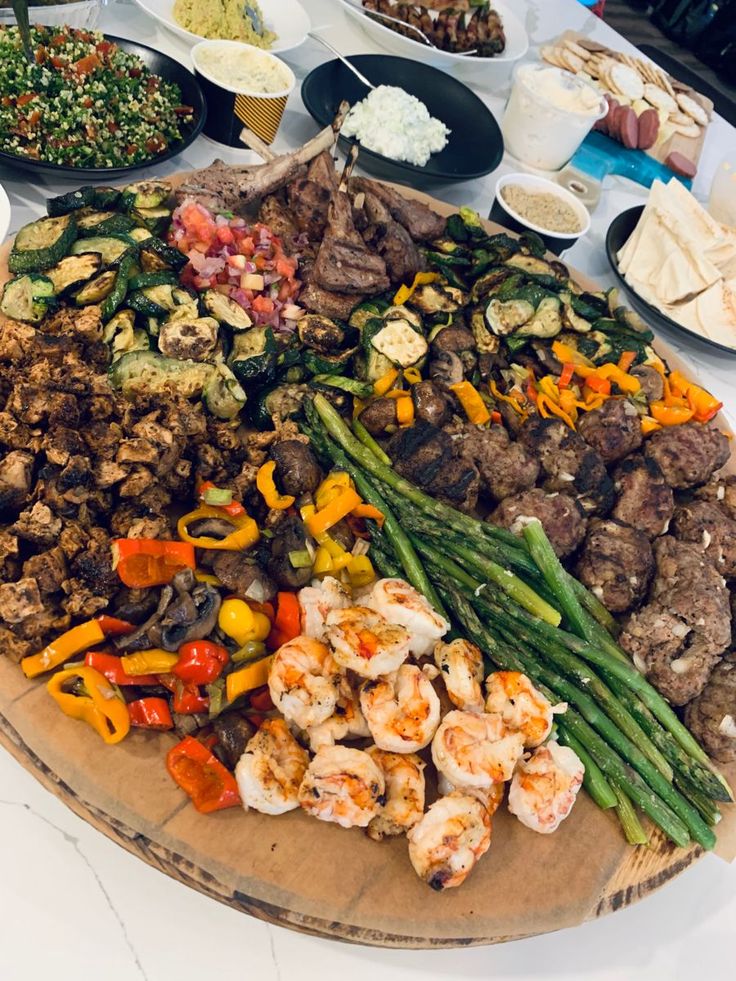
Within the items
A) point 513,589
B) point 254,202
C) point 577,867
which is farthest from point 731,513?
point 254,202

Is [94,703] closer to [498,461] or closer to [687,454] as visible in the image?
[498,461]

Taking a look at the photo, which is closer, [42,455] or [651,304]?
[42,455]

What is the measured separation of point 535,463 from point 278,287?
55.7 inches

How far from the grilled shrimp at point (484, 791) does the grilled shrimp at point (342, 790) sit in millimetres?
251

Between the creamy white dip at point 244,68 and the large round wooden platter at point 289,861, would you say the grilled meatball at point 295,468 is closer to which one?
the large round wooden platter at point 289,861

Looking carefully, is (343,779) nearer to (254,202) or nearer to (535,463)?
(535,463)

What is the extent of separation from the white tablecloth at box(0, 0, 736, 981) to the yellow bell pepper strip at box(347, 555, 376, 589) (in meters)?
1.04

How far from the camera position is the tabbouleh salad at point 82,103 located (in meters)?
3.67

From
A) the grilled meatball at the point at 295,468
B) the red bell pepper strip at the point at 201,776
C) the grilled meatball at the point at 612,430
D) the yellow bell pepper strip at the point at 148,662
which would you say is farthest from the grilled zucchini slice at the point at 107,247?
the grilled meatball at the point at 612,430

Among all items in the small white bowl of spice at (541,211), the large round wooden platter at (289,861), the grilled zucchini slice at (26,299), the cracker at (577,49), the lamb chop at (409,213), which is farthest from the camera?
the cracker at (577,49)

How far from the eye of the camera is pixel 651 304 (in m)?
4.42

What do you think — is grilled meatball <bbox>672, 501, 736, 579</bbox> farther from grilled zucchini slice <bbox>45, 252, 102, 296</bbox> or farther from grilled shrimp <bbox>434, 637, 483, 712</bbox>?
grilled zucchini slice <bbox>45, 252, 102, 296</bbox>

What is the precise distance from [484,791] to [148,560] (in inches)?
51.2

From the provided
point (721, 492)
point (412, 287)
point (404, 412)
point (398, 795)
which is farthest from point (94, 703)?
point (721, 492)
